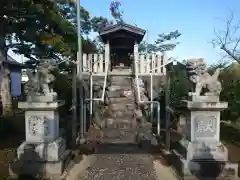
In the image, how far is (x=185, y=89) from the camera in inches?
419

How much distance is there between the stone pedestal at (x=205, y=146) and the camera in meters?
5.27

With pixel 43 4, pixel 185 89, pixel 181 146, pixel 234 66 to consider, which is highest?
pixel 43 4

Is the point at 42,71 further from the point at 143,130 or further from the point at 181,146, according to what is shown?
the point at 143,130

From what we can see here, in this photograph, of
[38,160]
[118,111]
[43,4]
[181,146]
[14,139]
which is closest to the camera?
[38,160]

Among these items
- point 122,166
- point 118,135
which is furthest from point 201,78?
point 118,135

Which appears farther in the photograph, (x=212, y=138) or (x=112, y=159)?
(x=112, y=159)

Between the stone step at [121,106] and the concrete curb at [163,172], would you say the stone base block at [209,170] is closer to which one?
the concrete curb at [163,172]

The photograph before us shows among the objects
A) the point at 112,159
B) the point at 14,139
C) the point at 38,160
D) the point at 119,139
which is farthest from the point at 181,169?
the point at 14,139

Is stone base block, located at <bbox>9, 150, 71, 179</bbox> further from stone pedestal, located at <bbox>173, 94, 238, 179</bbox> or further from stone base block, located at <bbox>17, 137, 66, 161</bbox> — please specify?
stone pedestal, located at <bbox>173, 94, 238, 179</bbox>

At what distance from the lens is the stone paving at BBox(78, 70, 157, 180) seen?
590cm

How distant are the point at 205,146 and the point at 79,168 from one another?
2.89m

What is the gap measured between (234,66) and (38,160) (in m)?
9.29

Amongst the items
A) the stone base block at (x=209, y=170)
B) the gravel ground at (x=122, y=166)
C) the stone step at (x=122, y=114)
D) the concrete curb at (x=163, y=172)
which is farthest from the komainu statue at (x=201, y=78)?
the stone step at (x=122, y=114)

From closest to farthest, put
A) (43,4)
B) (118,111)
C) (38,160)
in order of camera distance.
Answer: (38,160)
(43,4)
(118,111)
